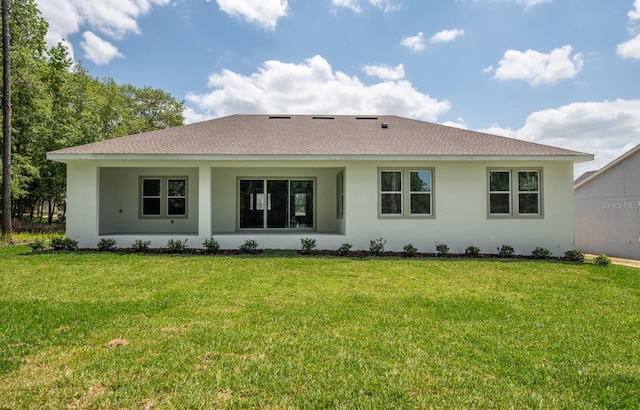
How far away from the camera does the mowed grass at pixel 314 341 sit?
285cm

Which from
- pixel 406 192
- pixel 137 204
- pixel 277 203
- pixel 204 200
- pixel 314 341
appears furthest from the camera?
pixel 277 203

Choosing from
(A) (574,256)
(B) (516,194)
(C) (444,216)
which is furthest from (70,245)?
(A) (574,256)

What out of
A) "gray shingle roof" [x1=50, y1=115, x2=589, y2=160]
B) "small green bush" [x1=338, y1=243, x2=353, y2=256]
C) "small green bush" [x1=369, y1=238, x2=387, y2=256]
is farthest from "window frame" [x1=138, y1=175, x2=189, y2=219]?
"small green bush" [x1=369, y1=238, x2=387, y2=256]

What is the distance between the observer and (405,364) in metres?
3.39

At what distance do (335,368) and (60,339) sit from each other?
3161 mm

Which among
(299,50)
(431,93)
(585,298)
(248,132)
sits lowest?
(585,298)

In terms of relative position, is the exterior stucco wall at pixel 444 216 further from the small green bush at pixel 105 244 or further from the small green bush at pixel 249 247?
the small green bush at pixel 249 247

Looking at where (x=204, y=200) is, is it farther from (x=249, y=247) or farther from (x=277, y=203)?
(x=277, y=203)

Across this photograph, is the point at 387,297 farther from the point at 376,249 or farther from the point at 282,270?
the point at 376,249

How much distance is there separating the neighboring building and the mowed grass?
9.16 metres

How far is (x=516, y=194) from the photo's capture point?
11.2m

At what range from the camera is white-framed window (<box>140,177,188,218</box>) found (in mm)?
13375

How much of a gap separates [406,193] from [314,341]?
8.03 m

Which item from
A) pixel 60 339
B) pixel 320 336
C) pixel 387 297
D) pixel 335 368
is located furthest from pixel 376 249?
pixel 60 339
